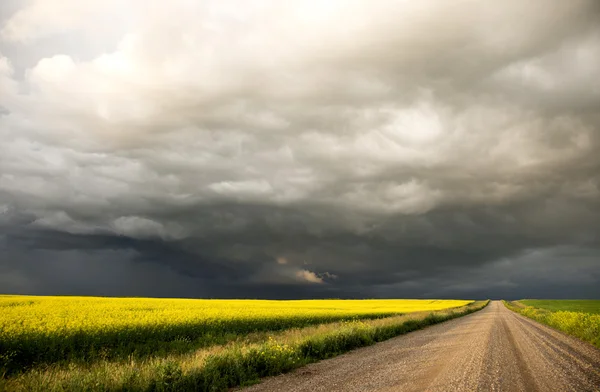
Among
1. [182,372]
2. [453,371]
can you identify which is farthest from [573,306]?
[182,372]

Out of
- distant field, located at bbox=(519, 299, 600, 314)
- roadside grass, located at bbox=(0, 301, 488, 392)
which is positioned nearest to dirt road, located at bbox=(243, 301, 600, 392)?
roadside grass, located at bbox=(0, 301, 488, 392)

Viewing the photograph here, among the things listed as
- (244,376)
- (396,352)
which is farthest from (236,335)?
(244,376)

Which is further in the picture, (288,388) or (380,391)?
(288,388)

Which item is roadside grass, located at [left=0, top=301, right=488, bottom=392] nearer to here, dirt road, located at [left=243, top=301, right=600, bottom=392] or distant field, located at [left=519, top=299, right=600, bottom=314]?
dirt road, located at [left=243, top=301, right=600, bottom=392]

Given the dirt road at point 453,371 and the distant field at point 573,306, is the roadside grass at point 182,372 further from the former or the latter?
the distant field at point 573,306

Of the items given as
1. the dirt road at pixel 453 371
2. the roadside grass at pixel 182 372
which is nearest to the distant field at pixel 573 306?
the dirt road at pixel 453 371

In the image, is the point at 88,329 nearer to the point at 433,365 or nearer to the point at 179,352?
the point at 179,352

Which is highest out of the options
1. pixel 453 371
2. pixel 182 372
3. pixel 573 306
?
pixel 182 372

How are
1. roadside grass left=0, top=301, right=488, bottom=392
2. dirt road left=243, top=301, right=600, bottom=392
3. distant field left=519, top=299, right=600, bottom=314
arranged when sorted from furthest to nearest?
distant field left=519, top=299, right=600, bottom=314 → dirt road left=243, top=301, right=600, bottom=392 → roadside grass left=0, top=301, right=488, bottom=392

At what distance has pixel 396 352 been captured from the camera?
17.3 meters

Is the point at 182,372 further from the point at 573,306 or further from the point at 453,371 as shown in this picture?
the point at 573,306

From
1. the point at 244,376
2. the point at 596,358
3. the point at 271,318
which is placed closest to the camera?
the point at 244,376

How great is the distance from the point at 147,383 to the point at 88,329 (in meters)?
10.2

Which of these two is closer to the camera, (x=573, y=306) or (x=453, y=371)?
(x=453, y=371)
